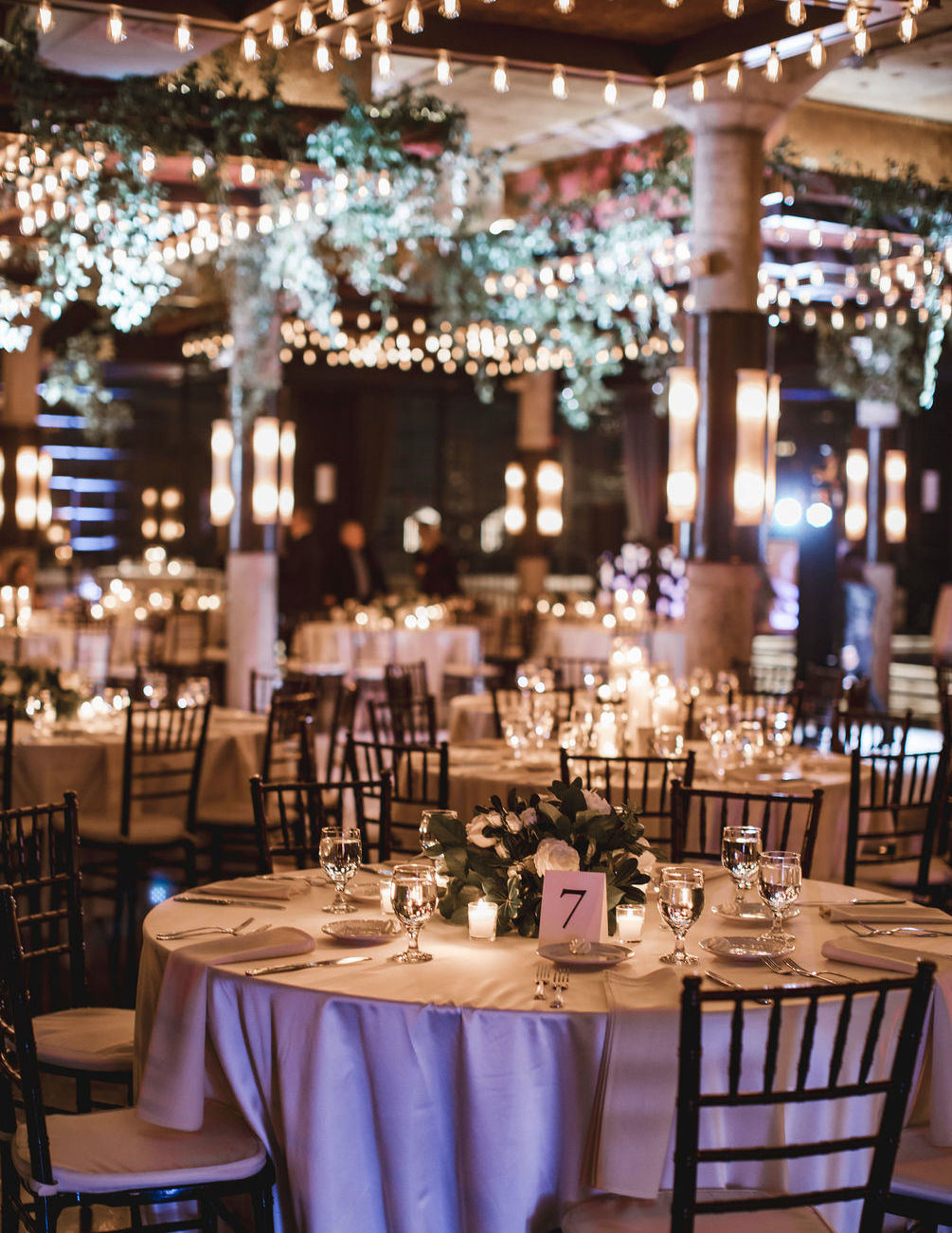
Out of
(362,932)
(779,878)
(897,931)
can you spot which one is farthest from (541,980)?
(897,931)

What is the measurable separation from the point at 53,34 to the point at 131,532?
48.2ft

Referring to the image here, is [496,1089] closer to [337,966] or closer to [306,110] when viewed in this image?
[337,966]

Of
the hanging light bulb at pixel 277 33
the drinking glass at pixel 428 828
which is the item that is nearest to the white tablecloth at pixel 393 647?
the hanging light bulb at pixel 277 33

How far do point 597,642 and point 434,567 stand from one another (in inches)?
85.3

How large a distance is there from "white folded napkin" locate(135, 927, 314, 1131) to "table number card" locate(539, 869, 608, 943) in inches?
23.3

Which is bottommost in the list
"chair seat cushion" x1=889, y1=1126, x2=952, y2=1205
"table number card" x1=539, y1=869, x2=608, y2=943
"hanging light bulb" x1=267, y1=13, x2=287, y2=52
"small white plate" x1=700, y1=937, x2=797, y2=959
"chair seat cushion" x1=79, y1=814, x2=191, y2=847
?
"chair seat cushion" x1=889, y1=1126, x2=952, y2=1205

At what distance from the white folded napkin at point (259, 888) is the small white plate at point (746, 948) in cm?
108

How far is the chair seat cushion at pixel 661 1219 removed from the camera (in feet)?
8.99

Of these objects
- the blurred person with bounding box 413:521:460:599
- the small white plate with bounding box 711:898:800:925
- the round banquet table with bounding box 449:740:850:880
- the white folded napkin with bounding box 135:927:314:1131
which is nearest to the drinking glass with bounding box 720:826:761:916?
the small white plate with bounding box 711:898:800:925

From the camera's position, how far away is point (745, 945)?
131 inches

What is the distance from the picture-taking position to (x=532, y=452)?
17.3 metres

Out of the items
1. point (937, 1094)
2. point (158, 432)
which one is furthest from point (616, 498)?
point (937, 1094)

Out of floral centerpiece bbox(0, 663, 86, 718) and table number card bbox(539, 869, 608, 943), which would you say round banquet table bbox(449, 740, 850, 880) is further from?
table number card bbox(539, 869, 608, 943)

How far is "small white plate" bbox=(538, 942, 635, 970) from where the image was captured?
317 cm
